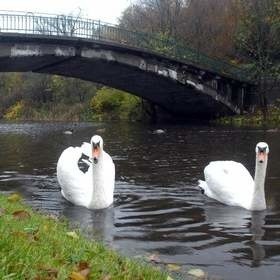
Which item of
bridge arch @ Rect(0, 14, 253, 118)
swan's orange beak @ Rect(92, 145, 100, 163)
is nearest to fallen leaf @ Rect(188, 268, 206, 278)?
swan's orange beak @ Rect(92, 145, 100, 163)

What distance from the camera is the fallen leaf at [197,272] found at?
23.8ft

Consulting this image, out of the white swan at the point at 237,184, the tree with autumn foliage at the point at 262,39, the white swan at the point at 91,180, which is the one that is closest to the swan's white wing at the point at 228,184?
the white swan at the point at 237,184

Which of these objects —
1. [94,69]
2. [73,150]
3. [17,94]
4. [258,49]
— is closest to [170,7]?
[258,49]

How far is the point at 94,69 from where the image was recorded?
41469mm

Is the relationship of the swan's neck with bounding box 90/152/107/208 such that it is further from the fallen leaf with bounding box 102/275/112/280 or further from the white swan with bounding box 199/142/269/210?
the fallen leaf with bounding box 102/275/112/280

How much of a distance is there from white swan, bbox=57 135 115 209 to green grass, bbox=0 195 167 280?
474 cm

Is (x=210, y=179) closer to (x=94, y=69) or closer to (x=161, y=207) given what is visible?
(x=161, y=207)

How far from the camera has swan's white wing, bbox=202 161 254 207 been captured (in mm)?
12406

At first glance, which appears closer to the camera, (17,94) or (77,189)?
(77,189)

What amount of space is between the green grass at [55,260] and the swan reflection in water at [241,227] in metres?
2.23

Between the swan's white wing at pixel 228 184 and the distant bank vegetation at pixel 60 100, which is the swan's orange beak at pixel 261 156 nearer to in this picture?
the swan's white wing at pixel 228 184

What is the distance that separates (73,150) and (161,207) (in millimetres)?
3028

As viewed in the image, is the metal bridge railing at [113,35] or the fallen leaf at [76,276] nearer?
the fallen leaf at [76,276]

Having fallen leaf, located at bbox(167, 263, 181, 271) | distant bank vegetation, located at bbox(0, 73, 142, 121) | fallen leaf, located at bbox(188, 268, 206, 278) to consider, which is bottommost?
fallen leaf, located at bbox(188, 268, 206, 278)
